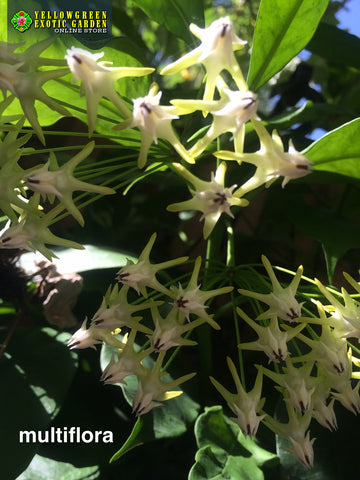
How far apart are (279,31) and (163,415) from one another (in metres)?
0.32

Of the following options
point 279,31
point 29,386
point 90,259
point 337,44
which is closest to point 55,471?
point 29,386

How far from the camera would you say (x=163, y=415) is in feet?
1.44

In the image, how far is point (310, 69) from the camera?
30.2 inches

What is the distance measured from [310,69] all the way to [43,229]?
22.7 inches

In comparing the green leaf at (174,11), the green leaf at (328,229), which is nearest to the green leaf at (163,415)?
the green leaf at (328,229)

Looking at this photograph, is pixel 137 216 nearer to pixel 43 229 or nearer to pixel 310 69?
pixel 310 69

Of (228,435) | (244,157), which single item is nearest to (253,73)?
(244,157)

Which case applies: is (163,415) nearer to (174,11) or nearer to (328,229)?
(328,229)

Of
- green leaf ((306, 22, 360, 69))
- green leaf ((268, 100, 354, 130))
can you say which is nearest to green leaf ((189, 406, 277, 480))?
green leaf ((268, 100, 354, 130))

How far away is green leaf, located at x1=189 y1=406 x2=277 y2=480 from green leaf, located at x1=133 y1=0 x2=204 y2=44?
1.08 feet

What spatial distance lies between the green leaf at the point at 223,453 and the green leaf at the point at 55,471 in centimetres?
13

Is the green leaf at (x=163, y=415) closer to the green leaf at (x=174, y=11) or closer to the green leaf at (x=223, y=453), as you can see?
the green leaf at (x=223, y=453)

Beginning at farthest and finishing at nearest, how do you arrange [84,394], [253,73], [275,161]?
1. [84,394]
2. [253,73]
3. [275,161]

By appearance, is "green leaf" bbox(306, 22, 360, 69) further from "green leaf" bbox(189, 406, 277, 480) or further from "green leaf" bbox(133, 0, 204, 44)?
"green leaf" bbox(189, 406, 277, 480)
